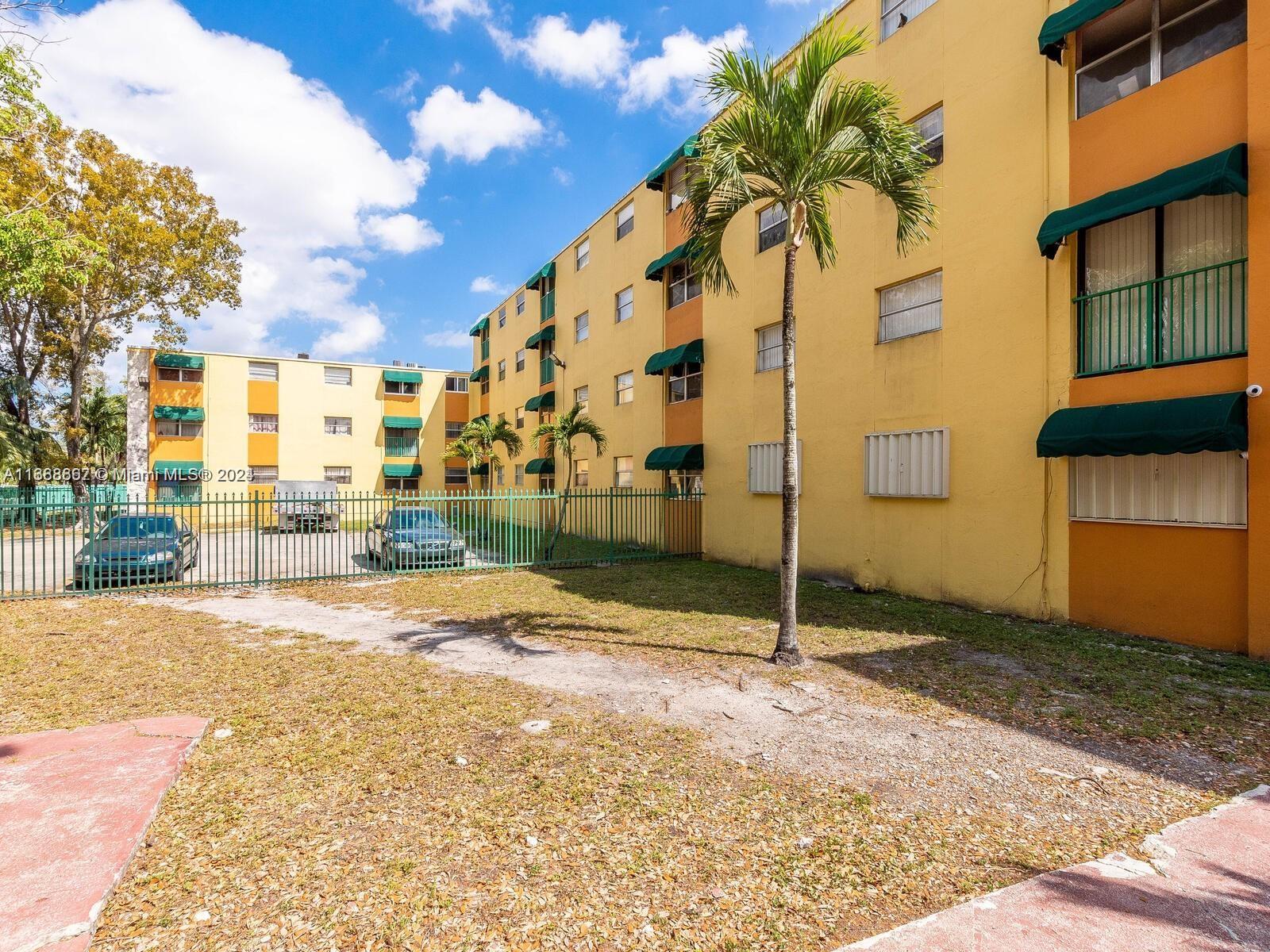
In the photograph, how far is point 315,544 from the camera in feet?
46.5

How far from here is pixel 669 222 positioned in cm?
1791

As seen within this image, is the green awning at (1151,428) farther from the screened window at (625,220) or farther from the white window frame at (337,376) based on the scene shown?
the white window frame at (337,376)

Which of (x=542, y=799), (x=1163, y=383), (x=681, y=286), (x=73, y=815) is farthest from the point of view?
(x=681, y=286)

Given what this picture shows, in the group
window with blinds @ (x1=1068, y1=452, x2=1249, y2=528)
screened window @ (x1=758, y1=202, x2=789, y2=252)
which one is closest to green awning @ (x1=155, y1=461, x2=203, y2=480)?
screened window @ (x1=758, y1=202, x2=789, y2=252)

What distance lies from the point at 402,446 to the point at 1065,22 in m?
34.0

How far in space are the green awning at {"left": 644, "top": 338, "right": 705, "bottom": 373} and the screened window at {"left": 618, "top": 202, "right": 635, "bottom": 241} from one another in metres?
5.61

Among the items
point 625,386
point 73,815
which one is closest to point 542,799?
point 73,815

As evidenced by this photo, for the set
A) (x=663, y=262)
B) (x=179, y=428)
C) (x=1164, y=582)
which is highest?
(x=663, y=262)

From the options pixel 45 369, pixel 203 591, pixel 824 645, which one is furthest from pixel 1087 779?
pixel 45 369

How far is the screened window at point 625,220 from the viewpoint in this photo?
66.8ft

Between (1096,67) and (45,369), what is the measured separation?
3976 cm

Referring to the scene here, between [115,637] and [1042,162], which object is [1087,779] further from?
[115,637]

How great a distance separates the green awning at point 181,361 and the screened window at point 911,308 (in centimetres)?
3288

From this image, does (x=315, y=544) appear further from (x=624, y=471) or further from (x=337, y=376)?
(x=337, y=376)
